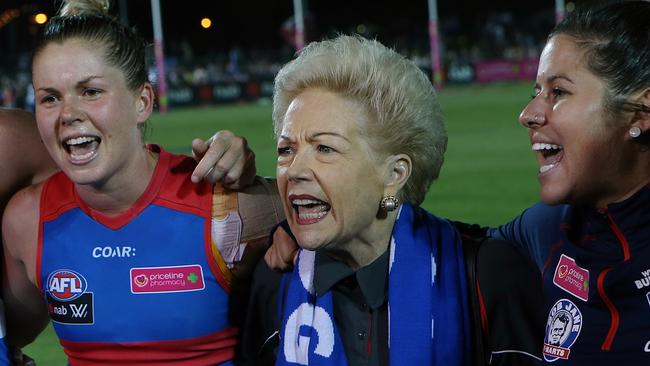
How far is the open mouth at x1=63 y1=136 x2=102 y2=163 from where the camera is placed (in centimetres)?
310

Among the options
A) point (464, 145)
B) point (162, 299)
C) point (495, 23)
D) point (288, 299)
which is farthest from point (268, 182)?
point (495, 23)

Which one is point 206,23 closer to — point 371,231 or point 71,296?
point 71,296

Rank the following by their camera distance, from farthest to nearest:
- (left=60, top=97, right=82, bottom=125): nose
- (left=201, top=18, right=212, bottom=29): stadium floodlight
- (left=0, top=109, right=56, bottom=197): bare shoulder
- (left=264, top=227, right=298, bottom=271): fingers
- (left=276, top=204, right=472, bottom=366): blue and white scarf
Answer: (left=201, top=18, right=212, bottom=29): stadium floodlight
(left=0, top=109, right=56, bottom=197): bare shoulder
(left=60, top=97, right=82, bottom=125): nose
(left=264, top=227, right=298, bottom=271): fingers
(left=276, top=204, right=472, bottom=366): blue and white scarf

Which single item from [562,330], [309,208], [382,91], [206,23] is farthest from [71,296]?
[206,23]

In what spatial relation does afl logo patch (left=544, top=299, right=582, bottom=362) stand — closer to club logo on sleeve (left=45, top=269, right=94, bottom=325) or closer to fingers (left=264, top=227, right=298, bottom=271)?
fingers (left=264, top=227, right=298, bottom=271)

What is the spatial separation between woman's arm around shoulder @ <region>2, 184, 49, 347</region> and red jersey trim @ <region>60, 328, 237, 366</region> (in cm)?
26

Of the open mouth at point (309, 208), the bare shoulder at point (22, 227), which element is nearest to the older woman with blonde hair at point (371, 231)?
the open mouth at point (309, 208)

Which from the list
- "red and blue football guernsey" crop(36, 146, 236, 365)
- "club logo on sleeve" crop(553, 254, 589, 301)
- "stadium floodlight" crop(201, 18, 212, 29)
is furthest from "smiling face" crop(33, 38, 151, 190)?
"stadium floodlight" crop(201, 18, 212, 29)

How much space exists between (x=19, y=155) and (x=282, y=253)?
1.12 m

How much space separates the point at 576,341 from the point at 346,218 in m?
0.83

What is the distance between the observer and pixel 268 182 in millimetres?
3547

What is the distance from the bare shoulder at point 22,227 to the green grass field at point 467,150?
2.16ft

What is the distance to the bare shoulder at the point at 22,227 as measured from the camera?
3316 millimetres

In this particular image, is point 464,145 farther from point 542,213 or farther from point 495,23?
point 495,23
